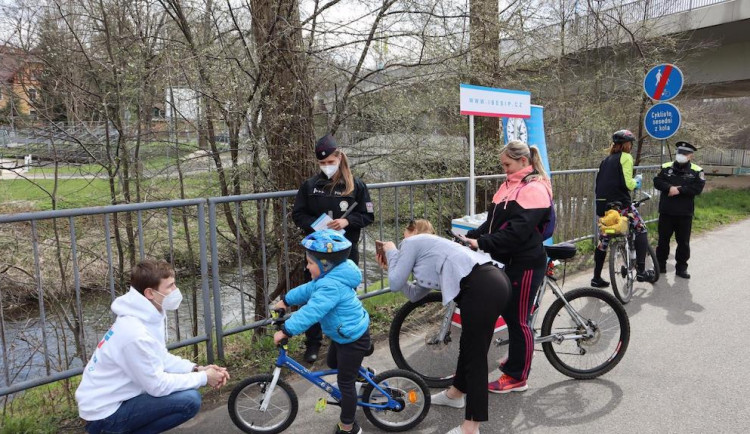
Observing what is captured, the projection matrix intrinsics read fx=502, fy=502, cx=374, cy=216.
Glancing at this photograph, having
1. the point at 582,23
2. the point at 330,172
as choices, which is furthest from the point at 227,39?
the point at 582,23

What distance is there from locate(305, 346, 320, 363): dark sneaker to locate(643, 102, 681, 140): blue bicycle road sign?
22.8ft

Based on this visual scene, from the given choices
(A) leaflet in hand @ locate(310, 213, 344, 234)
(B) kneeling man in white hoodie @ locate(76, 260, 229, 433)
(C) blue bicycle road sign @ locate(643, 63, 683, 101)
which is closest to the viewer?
(B) kneeling man in white hoodie @ locate(76, 260, 229, 433)

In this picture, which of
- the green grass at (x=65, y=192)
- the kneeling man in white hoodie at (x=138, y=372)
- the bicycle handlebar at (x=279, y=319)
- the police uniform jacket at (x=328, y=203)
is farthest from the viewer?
the green grass at (x=65, y=192)

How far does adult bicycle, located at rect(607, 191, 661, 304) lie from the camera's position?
19.3 feet

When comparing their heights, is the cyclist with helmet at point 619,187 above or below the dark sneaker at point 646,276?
above

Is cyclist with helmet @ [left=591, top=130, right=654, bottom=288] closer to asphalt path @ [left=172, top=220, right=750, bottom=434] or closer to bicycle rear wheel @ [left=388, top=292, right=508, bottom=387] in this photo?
asphalt path @ [left=172, top=220, right=750, bottom=434]

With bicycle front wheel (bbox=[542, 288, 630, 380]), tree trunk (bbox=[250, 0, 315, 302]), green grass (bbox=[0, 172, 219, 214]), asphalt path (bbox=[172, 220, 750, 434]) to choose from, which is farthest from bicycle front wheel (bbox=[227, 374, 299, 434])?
green grass (bbox=[0, 172, 219, 214])

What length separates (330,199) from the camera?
162 inches

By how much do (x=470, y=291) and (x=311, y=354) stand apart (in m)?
1.69

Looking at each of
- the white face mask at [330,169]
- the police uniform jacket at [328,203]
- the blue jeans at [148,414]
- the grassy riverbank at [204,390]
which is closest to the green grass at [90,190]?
the grassy riverbank at [204,390]

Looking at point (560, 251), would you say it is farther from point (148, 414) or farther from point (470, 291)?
point (148, 414)

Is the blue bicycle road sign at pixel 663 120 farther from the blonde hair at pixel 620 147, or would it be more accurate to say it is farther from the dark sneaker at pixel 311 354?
the dark sneaker at pixel 311 354

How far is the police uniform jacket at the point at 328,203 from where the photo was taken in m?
4.12

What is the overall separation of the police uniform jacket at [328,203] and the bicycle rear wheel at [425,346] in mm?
810
